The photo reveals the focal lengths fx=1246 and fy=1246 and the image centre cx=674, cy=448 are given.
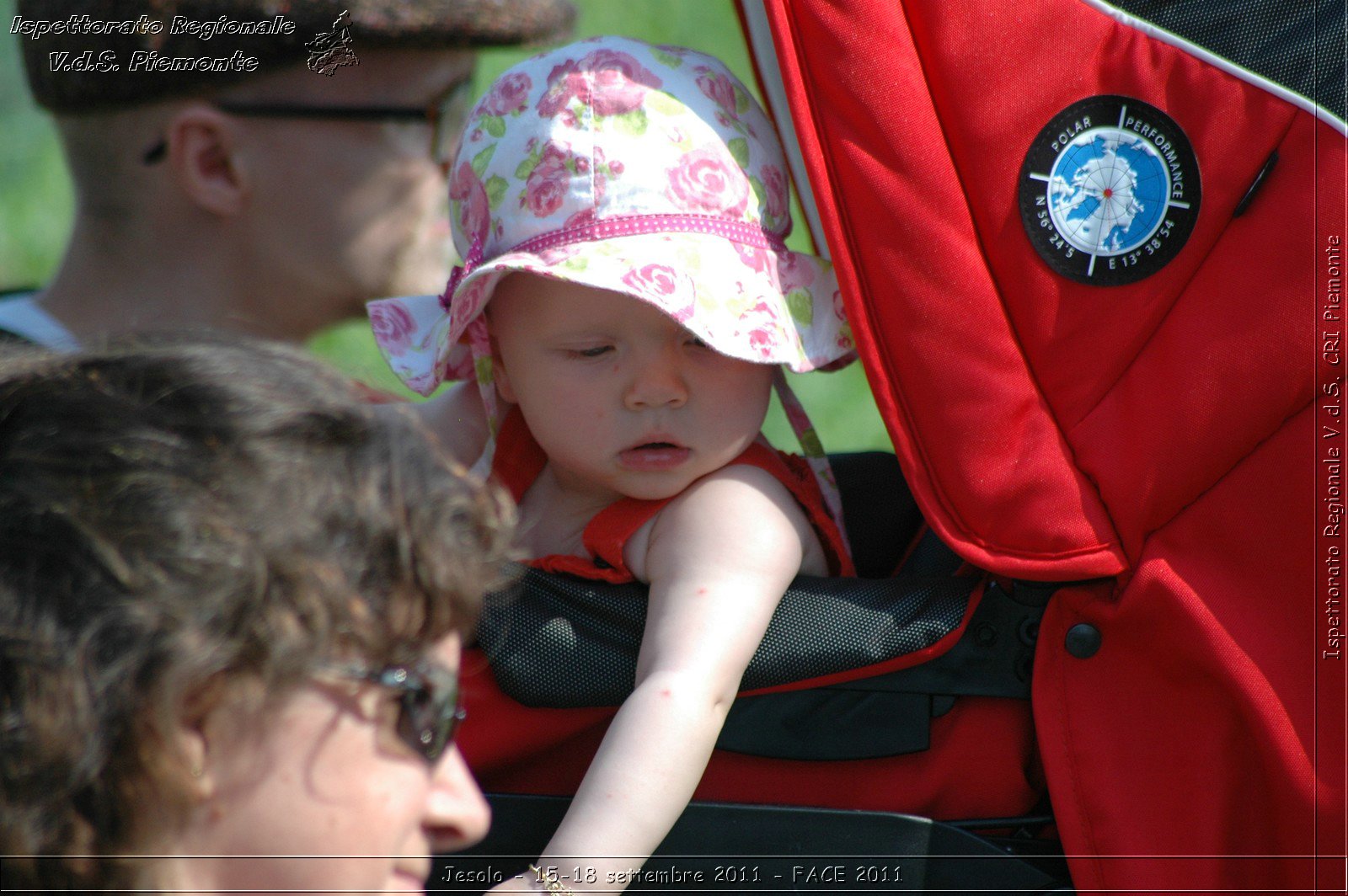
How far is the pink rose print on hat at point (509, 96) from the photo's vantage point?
1.54 meters

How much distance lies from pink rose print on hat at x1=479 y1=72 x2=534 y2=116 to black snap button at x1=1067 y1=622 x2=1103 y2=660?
89 cm

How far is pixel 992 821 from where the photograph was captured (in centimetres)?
132

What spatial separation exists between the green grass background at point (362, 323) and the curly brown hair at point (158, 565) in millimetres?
1762

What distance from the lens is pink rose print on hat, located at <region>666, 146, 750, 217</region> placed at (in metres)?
1.47

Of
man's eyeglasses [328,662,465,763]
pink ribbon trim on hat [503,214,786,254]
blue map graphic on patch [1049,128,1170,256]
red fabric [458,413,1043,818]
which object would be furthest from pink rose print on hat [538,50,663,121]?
man's eyeglasses [328,662,465,763]

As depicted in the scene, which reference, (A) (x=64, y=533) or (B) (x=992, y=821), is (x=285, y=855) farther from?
(B) (x=992, y=821)

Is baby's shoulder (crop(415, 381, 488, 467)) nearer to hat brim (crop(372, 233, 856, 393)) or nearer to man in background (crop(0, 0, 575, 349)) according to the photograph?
hat brim (crop(372, 233, 856, 393))

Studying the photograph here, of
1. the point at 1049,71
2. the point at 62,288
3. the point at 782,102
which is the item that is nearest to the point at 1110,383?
the point at 1049,71

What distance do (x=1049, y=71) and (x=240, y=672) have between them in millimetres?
970

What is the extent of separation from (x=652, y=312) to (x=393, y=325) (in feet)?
1.47

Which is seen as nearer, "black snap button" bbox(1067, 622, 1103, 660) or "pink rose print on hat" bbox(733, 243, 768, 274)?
"black snap button" bbox(1067, 622, 1103, 660)

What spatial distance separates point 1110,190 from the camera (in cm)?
128

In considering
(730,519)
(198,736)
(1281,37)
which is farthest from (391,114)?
(198,736)

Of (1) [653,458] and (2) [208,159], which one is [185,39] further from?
(1) [653,458]
